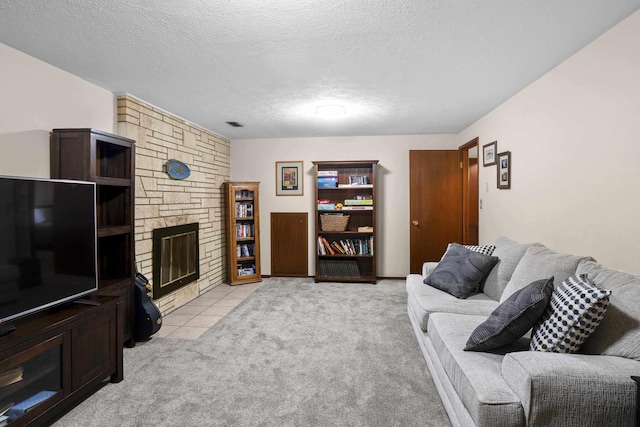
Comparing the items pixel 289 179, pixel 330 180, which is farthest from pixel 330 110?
pixel 289 179

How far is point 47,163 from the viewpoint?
2.45 m

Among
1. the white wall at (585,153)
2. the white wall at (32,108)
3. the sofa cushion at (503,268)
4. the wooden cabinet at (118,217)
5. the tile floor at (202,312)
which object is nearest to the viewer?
the white wall at (585,153)

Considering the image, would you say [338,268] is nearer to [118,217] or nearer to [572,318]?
[118,217]

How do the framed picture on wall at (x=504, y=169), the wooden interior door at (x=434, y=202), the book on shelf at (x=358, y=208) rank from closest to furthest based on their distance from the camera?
the framed picture on wall at (x=504, y=169), the wooden interior door at (x=434, y=202), the book on shelf at (x=358, y=208)

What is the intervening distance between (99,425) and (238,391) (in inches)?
30.6

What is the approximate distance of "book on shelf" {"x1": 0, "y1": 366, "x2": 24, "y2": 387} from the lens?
1583mm

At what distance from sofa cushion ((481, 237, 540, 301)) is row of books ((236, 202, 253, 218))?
357 centimetres

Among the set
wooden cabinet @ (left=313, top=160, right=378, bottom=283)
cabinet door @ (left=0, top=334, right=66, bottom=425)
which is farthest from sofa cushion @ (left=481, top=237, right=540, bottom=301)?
cabinet door @ (left=0, top=334, right=66, bottom=425)

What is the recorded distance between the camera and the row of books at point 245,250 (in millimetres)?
5094

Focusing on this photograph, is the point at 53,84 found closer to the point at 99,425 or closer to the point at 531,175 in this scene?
the point at 99,425

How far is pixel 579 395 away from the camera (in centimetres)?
126

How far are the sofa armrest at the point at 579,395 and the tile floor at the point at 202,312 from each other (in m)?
2.72

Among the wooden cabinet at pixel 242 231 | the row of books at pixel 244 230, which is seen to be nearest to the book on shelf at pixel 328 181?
the wooden cabinet at pixel 242 231

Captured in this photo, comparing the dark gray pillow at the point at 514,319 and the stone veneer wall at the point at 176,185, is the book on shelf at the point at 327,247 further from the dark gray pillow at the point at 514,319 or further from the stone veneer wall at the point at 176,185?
the dark gray pillow at the point at 514,319
